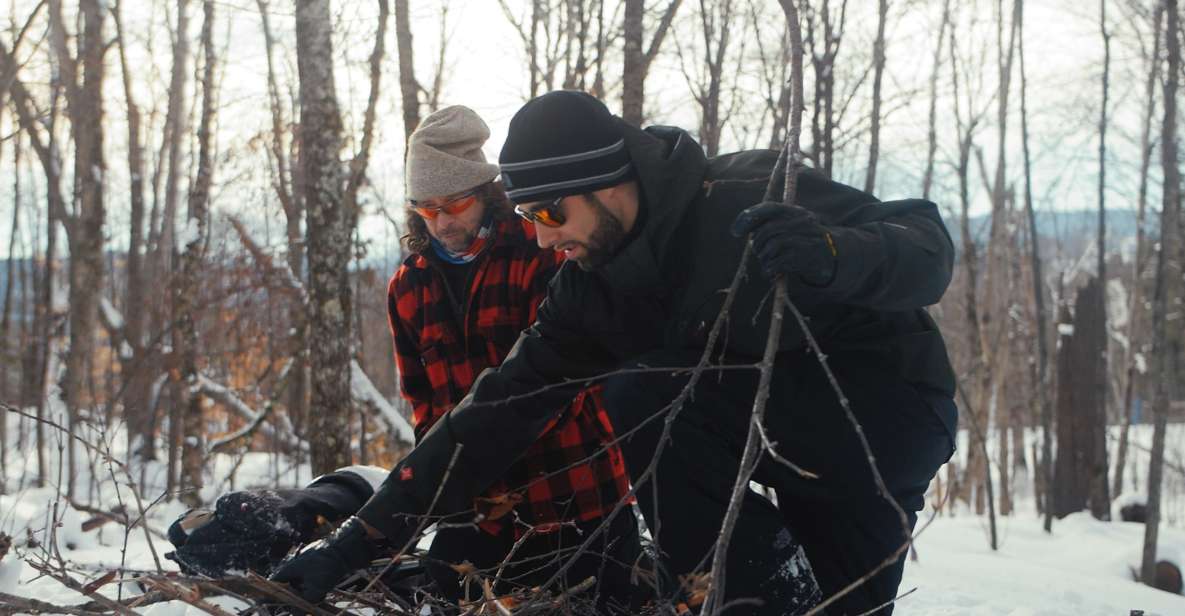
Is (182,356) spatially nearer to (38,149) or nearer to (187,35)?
(38,149)

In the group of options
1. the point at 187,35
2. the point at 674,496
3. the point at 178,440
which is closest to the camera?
the point at 674,496

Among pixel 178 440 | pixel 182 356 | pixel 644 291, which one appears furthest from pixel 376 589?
pixel 178 440

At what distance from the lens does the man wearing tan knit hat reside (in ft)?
8.20

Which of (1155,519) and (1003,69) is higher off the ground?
(1003,69)

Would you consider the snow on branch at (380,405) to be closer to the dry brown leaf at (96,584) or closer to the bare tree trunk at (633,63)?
the bare tree trunk at (633,63)

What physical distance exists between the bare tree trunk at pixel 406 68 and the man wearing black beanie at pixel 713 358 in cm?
412

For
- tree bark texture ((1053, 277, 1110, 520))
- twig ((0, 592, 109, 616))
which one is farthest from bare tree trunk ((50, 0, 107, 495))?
tree bark texture ((1053, 277, 1110, 520))

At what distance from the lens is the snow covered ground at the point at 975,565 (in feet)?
9.69

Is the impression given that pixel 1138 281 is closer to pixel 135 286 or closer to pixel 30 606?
pixel 135 286

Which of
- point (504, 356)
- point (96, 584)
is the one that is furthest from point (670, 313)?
point (96, 584)

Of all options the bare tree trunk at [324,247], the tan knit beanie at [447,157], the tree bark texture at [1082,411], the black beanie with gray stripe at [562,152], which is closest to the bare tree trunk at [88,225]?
the bare tree trunk at [324,247]

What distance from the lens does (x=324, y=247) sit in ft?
14.7

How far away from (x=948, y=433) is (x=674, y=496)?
625mm

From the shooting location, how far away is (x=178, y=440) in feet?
31.4
